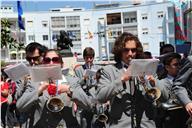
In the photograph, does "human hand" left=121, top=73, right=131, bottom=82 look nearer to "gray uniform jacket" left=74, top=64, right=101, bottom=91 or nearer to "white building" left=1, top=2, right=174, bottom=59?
→ "gray uniform jacket" left=74, top=64, right=101, bottom=91

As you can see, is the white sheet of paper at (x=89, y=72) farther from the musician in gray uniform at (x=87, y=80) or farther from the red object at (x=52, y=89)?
the red object at (x=52, y=89)

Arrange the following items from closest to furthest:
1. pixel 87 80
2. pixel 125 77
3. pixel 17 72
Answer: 1. pixel 125 77
2. pixel 17 72
3. pixel 87 80

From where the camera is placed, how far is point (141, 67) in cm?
457

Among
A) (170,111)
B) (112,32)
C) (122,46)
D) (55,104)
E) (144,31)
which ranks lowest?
(170,111)

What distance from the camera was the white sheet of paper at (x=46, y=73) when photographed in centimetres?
478

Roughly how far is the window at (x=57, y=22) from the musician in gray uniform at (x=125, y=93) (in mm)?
98796

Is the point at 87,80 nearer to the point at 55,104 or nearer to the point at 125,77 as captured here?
the point at 55,104

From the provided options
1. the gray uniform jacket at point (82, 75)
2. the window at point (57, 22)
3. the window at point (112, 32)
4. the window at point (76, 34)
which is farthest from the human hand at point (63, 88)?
the window at point (112, 32)

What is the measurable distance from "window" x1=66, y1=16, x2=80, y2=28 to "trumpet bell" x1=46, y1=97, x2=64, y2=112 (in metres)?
98.8

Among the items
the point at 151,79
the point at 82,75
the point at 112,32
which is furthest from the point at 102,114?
the point at 112,32

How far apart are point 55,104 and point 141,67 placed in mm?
930

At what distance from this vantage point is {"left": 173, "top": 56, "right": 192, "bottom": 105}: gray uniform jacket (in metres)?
4.63

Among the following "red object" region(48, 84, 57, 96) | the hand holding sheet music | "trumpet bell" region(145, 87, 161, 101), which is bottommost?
"trumpet bell" region(145, 87, 161, 101)

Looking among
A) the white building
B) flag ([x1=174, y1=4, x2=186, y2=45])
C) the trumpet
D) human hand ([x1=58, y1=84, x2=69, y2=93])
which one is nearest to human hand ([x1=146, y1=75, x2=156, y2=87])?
the trumpet
